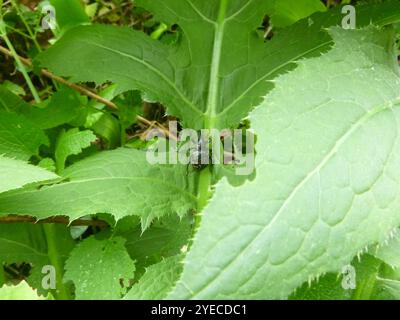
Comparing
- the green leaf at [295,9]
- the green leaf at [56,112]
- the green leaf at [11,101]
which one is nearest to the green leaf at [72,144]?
the green leaf at [56,112]

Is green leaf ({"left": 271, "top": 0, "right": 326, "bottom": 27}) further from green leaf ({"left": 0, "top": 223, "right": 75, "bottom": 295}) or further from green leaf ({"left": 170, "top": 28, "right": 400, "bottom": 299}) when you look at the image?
green leaf ({"left": 0, "top": 223, "right": 75, "bottom": 295})

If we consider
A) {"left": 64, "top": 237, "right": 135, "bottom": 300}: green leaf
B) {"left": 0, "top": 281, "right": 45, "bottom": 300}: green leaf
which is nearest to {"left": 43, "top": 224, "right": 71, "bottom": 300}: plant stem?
{"left": 64, "top": 237, "right": 135, "bottom": 300}: green leaf

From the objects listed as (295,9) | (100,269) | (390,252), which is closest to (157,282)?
(100,269)

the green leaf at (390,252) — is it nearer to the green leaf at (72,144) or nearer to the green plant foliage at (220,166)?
the green plant foliage at (220,166)

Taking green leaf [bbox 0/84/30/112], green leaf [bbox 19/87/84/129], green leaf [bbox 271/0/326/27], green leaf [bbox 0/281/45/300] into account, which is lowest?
green leaf [bbox 0/281/45/300]
